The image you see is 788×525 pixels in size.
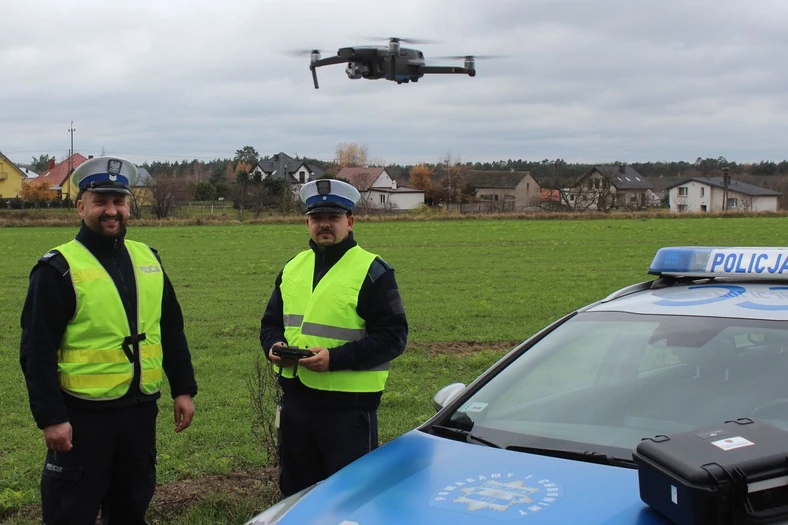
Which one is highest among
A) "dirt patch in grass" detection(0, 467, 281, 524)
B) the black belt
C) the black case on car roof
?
the black belt

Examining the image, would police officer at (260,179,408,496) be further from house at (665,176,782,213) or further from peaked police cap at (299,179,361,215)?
house at (665,176,782,213)

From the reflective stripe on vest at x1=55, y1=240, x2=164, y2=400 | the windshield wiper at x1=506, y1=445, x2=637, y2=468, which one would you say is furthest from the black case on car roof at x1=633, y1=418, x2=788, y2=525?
the reflective stripe on vest at x1=55, y1=240, x2=164, y2=400

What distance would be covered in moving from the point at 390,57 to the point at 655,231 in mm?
16433

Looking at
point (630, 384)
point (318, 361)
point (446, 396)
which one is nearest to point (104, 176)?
point (318, 361)

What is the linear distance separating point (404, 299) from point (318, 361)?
11.5 m

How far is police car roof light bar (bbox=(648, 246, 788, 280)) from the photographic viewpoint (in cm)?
379

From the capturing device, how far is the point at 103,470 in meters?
3.67

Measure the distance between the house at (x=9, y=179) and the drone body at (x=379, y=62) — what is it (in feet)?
232

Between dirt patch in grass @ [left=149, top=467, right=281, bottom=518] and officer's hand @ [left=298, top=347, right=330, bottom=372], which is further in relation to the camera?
dirt patch in grass @ [left=149, top=467, right=281, bottom=518]

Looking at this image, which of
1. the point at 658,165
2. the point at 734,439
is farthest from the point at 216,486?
the point at 658,165

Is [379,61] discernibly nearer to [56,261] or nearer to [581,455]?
[56,261]

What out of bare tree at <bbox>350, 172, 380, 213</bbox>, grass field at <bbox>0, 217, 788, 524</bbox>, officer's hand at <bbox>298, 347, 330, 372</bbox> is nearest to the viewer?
officer's hand at <bbox>298, 347, 330, 372</bbox>

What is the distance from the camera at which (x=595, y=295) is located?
15.6m

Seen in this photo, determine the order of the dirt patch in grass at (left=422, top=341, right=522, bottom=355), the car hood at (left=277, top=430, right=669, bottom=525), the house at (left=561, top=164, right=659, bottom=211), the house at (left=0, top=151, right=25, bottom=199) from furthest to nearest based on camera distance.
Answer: the house at (left=0, top=151, right=25, bottom=199), the house at (left=561, top=164, right=659, bottom=211), the dirt patch in grass at (left=422, top=341, right=522, bottom=355), the car hood at (left=277, top=430, right=669, bottom=525)
